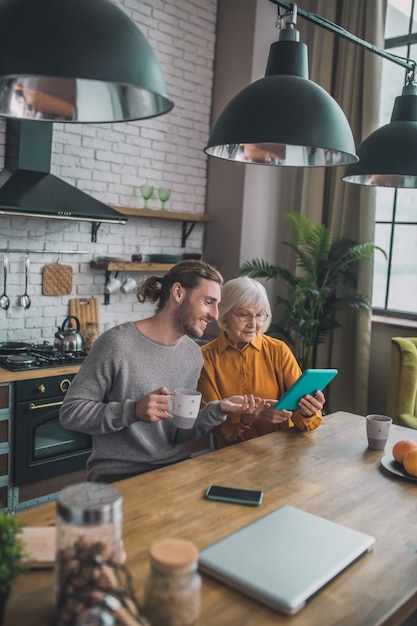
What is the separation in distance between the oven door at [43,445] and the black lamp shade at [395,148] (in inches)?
81.4

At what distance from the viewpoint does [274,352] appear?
2.56 metres

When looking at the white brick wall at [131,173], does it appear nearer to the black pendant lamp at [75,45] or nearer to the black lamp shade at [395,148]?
the black lamp shade at [395,148]

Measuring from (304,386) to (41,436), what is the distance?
A: 6.16ft

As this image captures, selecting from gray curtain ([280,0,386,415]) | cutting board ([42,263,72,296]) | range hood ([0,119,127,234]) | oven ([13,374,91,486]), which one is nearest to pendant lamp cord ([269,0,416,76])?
range hood ([0,119,127,234])

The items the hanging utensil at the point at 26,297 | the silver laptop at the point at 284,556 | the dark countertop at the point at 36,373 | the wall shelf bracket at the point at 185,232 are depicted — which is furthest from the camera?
the wall shelf bracket at the point at 185,232

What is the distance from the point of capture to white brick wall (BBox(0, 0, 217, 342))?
3.98 meters

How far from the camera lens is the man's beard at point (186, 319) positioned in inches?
85.5

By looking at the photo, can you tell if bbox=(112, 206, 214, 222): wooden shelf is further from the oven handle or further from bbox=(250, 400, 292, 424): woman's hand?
bbox=(250, 400, 292, 424): woman's hand

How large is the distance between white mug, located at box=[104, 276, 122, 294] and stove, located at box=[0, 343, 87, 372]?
26.8 inches

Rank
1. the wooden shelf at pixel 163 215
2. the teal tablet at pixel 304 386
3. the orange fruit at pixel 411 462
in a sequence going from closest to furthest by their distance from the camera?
the orange fruit at pixel 411 462 → the teal tablet at pixel 304 386 → the wooden shelf at pixel 163 215

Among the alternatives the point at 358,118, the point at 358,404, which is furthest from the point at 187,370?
the point at 358,118

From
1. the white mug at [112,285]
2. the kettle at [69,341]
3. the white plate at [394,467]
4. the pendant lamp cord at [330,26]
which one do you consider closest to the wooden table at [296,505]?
the white plate at [394,467]

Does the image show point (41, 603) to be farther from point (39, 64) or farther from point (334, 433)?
point (334, 433)

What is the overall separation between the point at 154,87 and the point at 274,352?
1.57 metres
